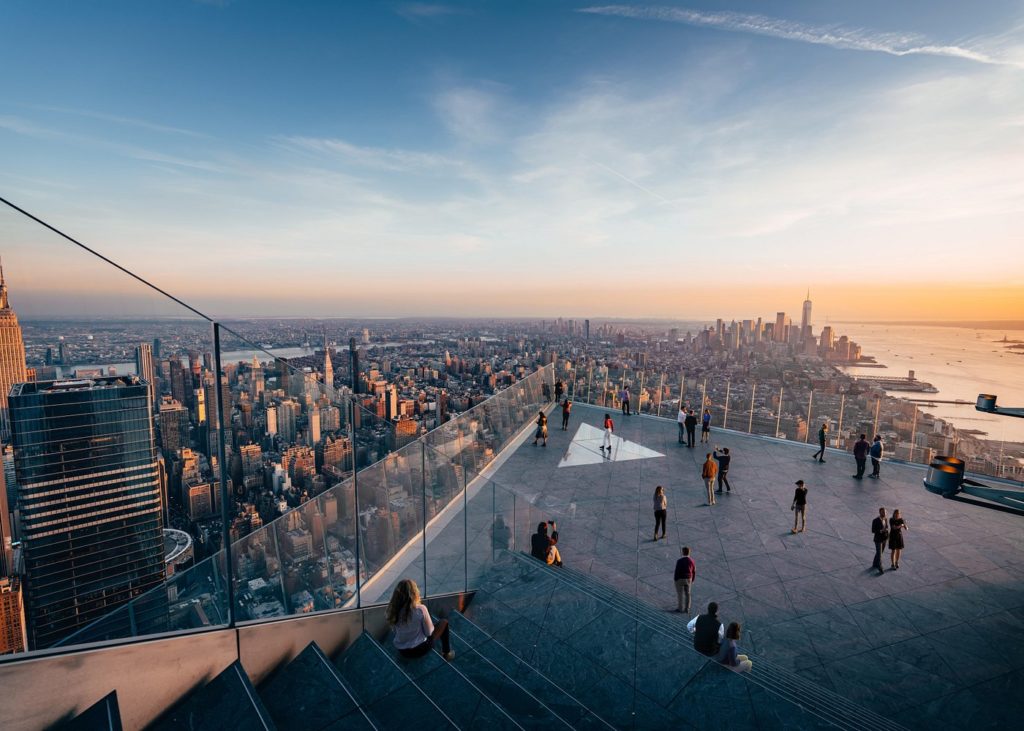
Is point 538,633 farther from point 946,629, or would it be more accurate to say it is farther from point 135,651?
point 946,629

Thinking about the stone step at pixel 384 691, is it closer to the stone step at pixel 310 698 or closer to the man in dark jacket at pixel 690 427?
the stone step at pixel 310 698

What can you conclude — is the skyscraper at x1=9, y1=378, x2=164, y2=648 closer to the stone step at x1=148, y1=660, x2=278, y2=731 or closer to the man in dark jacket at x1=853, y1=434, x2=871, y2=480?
the stone step at x1=148, y1=660, x2=278, y2=731

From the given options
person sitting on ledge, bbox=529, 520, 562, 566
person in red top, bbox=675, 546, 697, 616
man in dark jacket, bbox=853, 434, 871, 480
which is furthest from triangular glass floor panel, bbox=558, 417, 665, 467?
person in red top, bbox=675, 546, 697, 616

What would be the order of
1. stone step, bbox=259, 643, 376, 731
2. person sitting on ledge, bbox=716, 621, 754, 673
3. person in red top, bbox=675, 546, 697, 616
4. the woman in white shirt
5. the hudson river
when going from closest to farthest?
stone step, bbox=259, 643, 376, 731 → the woman in white shirt → person sitting on ledge, bbox=716, 621, 754, 673 → person in red top, bbox=675, 546, 697, 616 → the hudson river

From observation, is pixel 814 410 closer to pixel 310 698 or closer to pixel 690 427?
pixel 690 427

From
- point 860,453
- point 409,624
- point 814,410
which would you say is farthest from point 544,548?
point 814,410

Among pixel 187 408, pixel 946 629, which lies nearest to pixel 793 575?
pixel 946 629

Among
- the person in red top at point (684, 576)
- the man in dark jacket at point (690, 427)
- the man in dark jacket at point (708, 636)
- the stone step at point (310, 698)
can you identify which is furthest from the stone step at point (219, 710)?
the man in dark jacket at point (690, 427)
